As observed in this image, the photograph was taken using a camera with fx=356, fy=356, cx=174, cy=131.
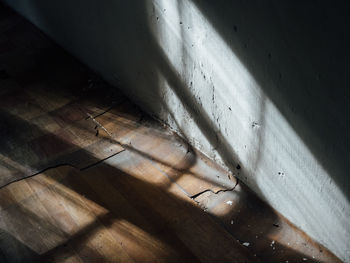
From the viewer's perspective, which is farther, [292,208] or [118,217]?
[118,217]

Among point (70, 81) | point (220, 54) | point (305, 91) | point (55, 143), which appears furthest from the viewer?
point (70, 81)

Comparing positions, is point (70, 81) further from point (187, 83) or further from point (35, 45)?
point (187, 83)

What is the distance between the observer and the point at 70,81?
3.17m

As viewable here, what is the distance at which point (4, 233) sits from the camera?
197 centimetres

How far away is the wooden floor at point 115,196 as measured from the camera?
6.00ft

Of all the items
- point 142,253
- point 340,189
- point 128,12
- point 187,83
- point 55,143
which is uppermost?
point 128,12

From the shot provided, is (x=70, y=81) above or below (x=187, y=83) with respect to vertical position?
below

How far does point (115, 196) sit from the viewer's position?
2.12m

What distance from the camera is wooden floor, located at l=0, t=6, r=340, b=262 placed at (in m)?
1.83

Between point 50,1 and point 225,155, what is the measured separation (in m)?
2.31

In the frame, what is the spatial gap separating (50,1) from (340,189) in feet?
9.78

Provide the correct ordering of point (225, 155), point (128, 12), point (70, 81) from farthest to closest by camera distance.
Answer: point (70, 81)
point (128, 12)
point (225, 155)

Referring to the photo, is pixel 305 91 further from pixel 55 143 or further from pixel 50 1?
pixel 50 1

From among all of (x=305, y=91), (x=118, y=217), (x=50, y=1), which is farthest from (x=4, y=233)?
(x=50, y=1)
